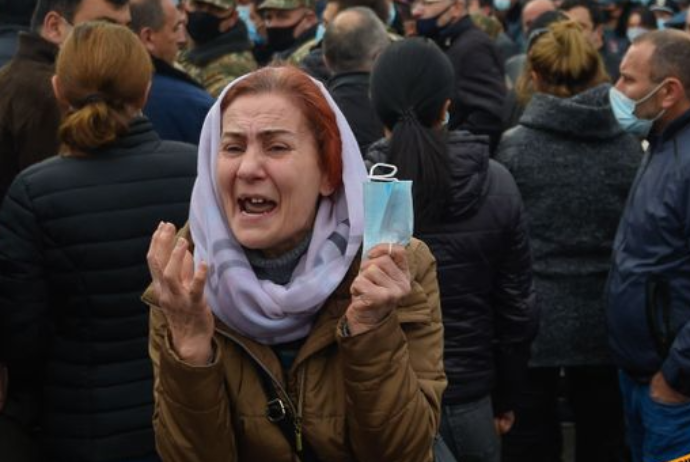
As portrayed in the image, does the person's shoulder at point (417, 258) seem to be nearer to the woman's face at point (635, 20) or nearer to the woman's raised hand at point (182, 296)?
the woman's raised hand at point (182, 296)

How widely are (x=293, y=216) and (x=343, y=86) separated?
2922mm

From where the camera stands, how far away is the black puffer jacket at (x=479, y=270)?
3916 millimetres

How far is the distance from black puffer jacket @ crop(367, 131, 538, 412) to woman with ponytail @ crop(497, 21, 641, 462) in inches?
33.0

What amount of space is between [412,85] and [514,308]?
0.88 m

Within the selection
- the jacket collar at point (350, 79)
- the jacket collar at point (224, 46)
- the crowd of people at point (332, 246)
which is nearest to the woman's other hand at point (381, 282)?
the crowd of people at point (332, 246)

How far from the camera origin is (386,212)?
228 centimetres

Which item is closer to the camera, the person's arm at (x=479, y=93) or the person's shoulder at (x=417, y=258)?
the person's shoulder at (x=417, y=258)

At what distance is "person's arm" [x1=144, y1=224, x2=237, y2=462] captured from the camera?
2.31m

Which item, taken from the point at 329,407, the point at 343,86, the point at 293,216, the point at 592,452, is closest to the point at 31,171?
the point at 293,216

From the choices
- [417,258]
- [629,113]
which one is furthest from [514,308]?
[417,258]

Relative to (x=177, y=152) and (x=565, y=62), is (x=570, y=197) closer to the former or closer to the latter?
(x=565, y=62)

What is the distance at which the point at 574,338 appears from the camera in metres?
5.12

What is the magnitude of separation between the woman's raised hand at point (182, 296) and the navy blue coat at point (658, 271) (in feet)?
7.55

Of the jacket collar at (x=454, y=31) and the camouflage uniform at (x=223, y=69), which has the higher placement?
the jacket collar at (x=454, y=31)
